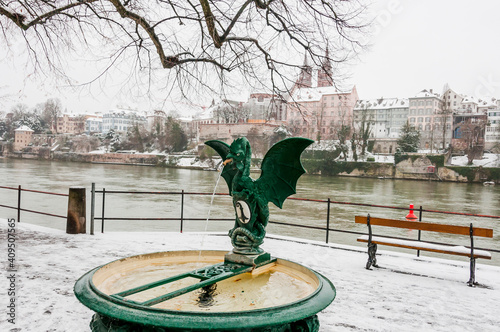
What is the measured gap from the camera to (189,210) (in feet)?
78.8

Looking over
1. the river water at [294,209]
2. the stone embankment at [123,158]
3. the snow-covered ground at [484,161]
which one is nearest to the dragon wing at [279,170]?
the river water at [294,209]

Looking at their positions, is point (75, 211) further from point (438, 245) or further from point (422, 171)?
point (422, 171)

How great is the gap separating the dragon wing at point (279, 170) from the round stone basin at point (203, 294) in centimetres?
65

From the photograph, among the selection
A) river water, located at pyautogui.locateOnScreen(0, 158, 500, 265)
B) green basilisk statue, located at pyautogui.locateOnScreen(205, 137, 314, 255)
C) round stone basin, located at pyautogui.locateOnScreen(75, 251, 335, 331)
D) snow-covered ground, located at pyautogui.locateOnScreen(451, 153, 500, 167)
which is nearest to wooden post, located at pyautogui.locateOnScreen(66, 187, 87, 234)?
round stone basin, located at pyautogui.locateOnScreen(75, 251, 335, 331)

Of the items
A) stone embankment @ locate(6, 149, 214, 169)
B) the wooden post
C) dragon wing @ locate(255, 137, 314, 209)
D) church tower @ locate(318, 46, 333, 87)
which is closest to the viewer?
dragon wing @ locate(255, 137, 314, 209)

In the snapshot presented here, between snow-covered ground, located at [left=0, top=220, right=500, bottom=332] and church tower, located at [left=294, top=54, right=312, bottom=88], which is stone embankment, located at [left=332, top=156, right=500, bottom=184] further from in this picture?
snow-covered ground, located at [left=0, top=220, right=500, bottom=332]

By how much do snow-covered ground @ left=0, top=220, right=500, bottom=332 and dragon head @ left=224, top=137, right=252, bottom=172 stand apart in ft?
5.37

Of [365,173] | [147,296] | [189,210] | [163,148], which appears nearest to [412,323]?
[147,296]

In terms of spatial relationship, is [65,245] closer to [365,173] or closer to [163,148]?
[365,173]

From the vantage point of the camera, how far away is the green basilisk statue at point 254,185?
3.55m

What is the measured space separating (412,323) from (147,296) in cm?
250

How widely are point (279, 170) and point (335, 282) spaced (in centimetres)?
219

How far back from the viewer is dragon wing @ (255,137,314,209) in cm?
354

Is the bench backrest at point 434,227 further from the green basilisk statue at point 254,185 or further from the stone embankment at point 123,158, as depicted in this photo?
the stone embankment at point 123,158
